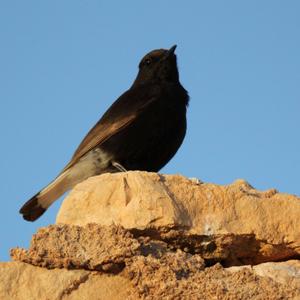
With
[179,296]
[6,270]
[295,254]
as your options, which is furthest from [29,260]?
[295,254]

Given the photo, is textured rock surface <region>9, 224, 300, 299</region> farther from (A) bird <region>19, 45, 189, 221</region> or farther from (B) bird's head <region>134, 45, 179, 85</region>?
(B) bird's head <region>134, 45, 179, 85</region>

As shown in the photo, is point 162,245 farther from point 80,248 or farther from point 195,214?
point 80,248

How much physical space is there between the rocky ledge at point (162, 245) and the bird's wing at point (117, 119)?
9.66 feet

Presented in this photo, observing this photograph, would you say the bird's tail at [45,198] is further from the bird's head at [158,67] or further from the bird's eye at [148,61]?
the bird's eye at [148,61]

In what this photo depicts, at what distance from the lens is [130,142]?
7891 mm

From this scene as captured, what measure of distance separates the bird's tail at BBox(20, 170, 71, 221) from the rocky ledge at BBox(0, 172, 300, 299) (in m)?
2.60

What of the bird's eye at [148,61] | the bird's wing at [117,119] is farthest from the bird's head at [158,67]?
the bird's wing at [117,119]

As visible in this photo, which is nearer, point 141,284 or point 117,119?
→ point 141,284

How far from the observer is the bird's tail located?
760 cm

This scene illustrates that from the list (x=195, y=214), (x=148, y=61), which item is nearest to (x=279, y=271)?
(x=195, y=214)

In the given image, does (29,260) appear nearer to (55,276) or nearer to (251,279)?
(55,276)

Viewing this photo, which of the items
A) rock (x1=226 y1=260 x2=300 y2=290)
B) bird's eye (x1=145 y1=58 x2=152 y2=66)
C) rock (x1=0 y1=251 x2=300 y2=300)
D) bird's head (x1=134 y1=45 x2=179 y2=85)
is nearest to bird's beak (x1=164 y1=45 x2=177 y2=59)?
bird's head (x1=134 y1=45 x2=179 y2=85)

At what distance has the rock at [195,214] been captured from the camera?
4.74 metres

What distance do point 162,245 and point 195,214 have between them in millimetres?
347
